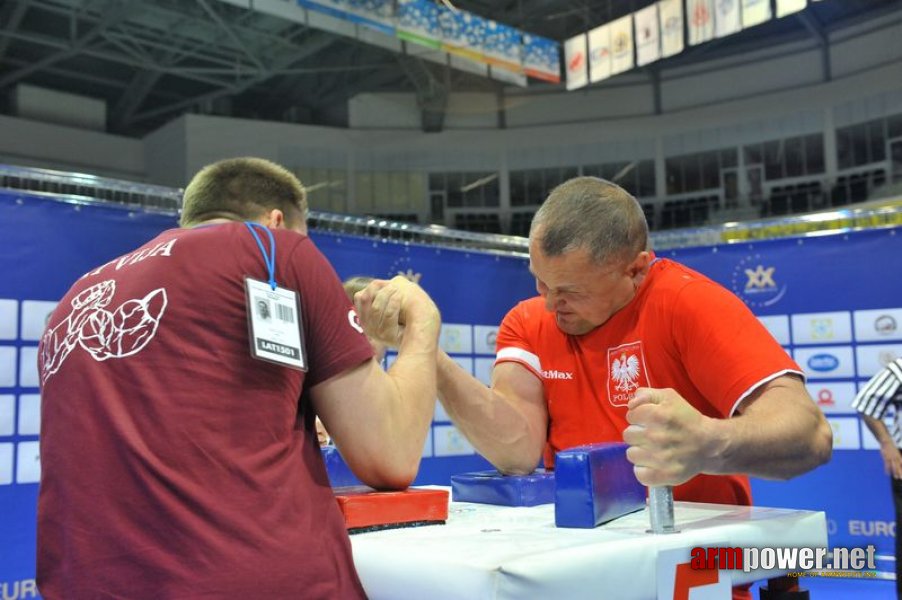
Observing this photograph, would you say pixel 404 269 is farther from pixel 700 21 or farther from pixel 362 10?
pixel 700 21

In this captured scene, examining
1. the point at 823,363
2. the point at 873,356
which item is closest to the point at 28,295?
the point at 823,363

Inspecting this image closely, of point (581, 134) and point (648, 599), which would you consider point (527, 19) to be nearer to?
point (581, 134)

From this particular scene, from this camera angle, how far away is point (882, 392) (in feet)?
12.1

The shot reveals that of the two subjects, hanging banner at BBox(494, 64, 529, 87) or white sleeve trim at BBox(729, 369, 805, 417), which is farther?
hanging banner at BBox(494, 64, 529, 87)

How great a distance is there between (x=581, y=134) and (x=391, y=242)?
14210 millimetres

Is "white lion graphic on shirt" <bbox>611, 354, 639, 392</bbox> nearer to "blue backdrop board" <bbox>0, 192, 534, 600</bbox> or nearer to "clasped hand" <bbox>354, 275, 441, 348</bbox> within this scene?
"clasped hand" <bbox>354, 275, 441, 348</bbox>

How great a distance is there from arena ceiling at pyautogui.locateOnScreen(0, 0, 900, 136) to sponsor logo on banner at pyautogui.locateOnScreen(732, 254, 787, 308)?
9.73 meters

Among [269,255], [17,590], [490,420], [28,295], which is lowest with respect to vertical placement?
[17,590]

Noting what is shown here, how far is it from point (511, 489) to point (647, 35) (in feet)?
32.4

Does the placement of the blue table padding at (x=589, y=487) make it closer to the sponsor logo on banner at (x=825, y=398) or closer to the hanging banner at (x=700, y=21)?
the sponsor logo on banner at (x=825, y=398)

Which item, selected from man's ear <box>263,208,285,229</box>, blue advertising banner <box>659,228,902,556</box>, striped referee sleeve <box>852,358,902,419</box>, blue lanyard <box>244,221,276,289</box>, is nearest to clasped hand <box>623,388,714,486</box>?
blue lanyard <box>244,221,276,289</box>

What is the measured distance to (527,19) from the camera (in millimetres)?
16344

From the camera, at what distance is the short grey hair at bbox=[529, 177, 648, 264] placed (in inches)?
64.0

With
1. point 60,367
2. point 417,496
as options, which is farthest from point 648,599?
point 60,367
